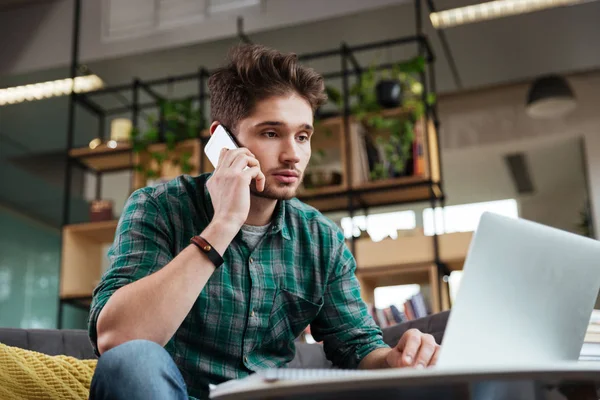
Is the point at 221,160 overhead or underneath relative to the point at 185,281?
overhead

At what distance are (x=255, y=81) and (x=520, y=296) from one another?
92cm

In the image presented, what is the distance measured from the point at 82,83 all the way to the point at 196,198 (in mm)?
5294

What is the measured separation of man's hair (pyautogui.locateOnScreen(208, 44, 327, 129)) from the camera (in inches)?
66.1

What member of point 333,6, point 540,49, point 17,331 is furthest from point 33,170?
point 17,331

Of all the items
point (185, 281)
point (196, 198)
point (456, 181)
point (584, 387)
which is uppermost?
point (456, 181)

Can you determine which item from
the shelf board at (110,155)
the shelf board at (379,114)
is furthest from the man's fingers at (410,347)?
the shelf board at (110,155)

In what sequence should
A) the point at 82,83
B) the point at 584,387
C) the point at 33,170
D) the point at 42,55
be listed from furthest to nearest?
the point at 33,170
the point at 82,83
the point at 42,55
the point at 584,387

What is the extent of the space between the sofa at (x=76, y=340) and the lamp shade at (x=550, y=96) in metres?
4.50

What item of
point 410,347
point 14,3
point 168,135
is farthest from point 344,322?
point 14,3

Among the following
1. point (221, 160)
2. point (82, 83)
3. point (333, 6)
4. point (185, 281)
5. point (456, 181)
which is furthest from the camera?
point (456, 181)

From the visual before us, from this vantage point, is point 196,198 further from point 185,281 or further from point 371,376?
point 371,376

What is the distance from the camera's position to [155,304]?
123 centimetres

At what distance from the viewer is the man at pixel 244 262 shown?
1257mm

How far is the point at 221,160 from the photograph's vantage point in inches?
59.7
